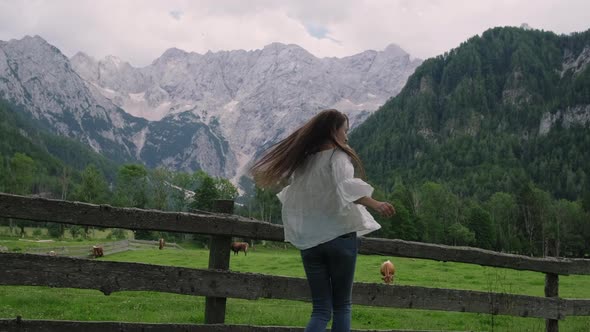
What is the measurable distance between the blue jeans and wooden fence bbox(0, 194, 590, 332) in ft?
4.41

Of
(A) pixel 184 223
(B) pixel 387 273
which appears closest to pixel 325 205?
(A) pixel 184 223

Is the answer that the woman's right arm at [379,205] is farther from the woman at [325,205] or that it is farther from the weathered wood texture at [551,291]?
the weathered wood texture at [551,291]

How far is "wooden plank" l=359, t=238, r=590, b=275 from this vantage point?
749 cm

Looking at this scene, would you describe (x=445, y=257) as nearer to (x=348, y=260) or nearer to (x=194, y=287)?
(x=348, y=260)

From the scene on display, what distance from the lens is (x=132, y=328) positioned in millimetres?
6543

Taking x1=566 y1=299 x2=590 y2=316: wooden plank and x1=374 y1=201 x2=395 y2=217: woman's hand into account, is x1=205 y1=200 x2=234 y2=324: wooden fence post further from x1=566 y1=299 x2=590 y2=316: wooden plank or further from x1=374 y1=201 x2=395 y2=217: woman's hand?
x1=566 y1=299 x2=590 y2=316: wooden plank

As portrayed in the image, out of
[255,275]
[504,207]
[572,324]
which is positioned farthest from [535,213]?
[255,275]

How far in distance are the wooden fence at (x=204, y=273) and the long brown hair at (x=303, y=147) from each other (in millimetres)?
1232

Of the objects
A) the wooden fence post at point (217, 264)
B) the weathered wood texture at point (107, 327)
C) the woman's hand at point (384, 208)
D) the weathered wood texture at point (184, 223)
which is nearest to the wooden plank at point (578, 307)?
the weathered wood texture at point (184, 223)

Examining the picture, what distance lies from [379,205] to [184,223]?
252 cm

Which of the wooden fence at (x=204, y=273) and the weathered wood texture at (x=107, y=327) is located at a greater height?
the wooden fence at (x=204, y=273)

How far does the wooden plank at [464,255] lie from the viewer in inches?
295

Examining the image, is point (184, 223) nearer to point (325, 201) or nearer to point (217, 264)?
point (217, 264)

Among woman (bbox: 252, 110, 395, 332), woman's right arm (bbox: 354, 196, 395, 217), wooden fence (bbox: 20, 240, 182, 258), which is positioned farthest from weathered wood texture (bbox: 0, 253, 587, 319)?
wooden fence (bbox: 20, 240, 182, 258)
